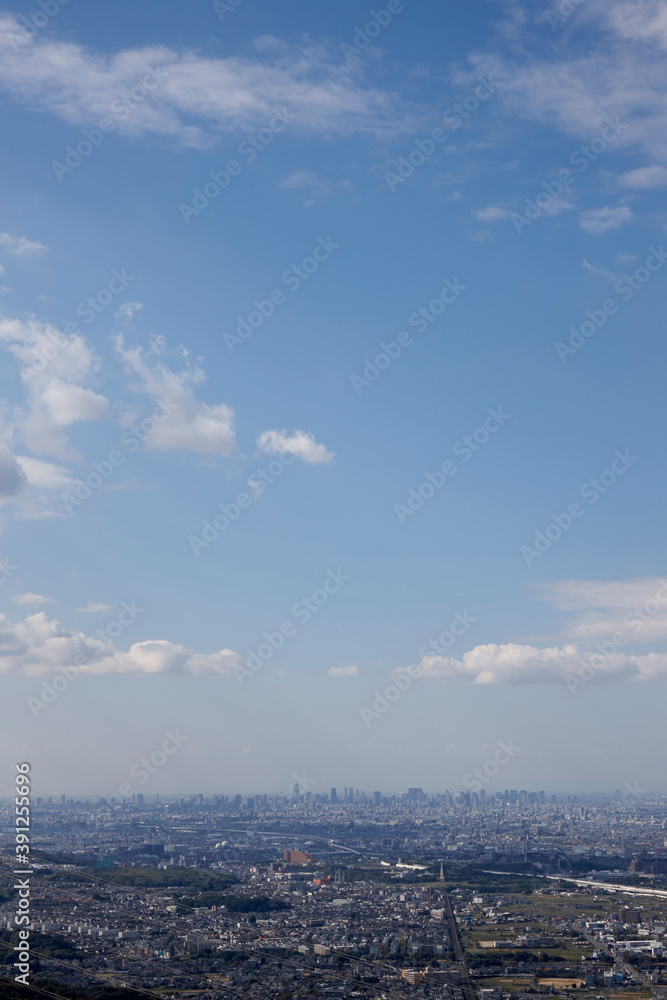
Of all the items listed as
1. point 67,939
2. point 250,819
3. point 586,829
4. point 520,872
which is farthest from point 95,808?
point 67,939

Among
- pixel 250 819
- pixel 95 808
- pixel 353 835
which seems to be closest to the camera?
pixel 353 835

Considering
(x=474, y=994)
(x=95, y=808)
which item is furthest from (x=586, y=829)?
(x=474, y=994)

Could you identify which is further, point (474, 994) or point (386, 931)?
point (386, 931)

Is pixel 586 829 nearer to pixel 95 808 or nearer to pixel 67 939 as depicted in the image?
pixel 95 808

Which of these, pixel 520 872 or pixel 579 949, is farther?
pixel 520 872

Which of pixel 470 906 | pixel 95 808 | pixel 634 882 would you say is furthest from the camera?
pixel 95 808

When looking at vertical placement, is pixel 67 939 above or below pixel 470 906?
above

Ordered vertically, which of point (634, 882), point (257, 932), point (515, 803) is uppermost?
point (257, 932)

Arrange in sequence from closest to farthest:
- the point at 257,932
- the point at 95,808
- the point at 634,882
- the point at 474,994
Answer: the point at 474,994, the point at 257,932, the point at 634,882, the point at 95,808

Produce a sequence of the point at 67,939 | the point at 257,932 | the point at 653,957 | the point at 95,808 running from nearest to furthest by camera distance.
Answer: the point at 67,939
the point at 653,957
the point at 257,932
the point at 95,808

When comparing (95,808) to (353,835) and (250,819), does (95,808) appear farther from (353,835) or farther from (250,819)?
(353,835)
